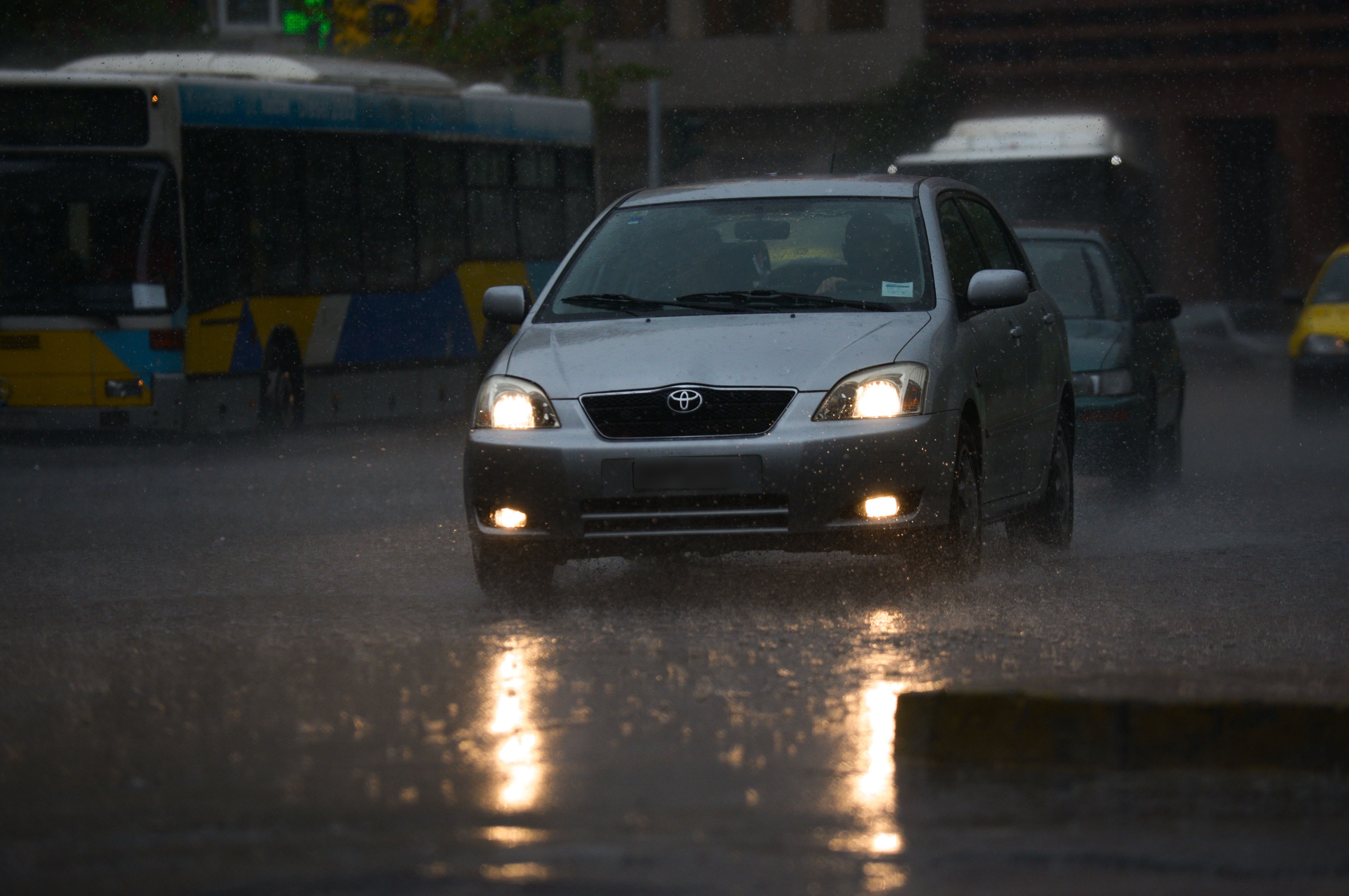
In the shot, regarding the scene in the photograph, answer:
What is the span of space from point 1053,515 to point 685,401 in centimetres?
278

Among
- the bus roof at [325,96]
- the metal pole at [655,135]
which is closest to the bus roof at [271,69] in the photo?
the bus roof at [325,96]

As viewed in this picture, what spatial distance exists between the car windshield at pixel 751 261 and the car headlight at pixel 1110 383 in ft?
13.3

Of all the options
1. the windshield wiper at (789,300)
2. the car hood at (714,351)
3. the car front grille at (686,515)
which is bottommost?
the car front grille at (686,515)

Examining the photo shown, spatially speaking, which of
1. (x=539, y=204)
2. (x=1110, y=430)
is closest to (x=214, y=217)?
(x=539, y=204)

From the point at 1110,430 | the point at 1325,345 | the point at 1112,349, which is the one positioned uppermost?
the point at 1112,349

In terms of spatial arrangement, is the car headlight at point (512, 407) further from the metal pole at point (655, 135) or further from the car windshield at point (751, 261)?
the metal pole at point (655, 135)

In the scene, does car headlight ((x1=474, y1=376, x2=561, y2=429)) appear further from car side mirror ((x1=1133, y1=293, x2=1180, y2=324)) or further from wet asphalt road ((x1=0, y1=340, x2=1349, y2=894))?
car side mirror ((x1=1133, y1=293, x2=1180, y2=324))

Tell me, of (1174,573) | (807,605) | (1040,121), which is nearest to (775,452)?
(807,605)

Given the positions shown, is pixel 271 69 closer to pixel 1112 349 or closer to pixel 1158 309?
pixel 1112 349

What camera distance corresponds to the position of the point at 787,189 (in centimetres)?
1005

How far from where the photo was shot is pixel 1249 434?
18.8m

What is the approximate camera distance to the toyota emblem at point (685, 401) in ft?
28.2

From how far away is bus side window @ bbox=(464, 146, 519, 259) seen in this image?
73.6 ft

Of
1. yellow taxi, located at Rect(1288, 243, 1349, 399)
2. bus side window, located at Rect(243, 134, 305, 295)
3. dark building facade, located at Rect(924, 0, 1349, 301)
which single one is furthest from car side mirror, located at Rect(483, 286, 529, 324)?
dark building facade, located at Rect(924, 0, 1349, 301)
